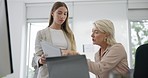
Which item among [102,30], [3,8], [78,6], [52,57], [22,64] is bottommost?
[22,64]

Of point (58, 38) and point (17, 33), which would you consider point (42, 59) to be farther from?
point (17, 33)

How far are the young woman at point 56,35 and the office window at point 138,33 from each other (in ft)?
6.89

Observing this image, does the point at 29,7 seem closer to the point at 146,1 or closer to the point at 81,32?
the point at 81,32

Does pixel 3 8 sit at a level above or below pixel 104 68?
above

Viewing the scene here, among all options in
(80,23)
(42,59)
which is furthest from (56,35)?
(80,23)

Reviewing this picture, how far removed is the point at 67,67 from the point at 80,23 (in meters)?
2.39

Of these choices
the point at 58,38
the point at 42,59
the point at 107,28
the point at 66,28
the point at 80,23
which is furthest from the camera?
the point at 80,23

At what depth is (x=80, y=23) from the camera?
141 inches

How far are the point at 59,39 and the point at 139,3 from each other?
2.39 meters

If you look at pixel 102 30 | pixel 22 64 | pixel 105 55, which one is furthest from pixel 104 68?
pixel 22 64

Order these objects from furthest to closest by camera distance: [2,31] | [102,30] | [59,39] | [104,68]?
[59,39] → [102,30] → [104,68] → [2,31]

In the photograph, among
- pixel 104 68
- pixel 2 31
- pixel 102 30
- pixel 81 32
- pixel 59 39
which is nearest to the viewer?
pixel 2 31

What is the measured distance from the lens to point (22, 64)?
361 cm

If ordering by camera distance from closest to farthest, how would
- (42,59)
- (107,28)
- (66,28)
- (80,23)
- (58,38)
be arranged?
1. (42,59)
2. (107,28)
3. (58,38)
4. (66,28)
5. (80,23)
